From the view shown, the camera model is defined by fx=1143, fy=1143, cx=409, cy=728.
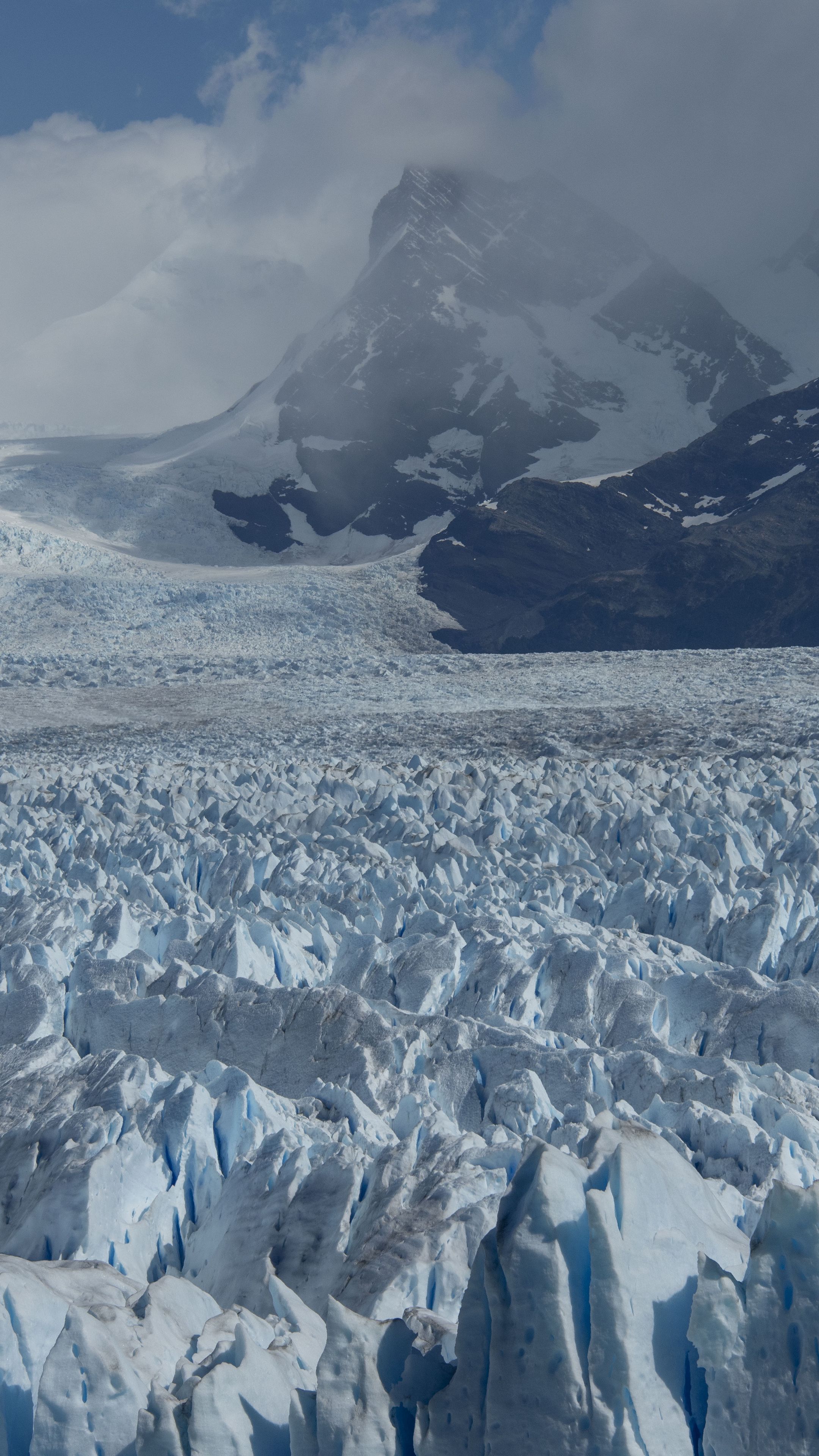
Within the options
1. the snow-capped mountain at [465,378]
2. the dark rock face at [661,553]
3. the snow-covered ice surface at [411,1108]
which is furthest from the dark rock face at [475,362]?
the snow-covered ice surface at [411,1108]

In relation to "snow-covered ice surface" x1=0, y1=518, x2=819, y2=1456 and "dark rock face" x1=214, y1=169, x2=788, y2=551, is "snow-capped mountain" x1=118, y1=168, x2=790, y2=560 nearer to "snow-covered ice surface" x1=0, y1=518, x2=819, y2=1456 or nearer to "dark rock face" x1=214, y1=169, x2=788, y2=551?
"dark rock face" x1=214, y1=169, x2=788, y2=551

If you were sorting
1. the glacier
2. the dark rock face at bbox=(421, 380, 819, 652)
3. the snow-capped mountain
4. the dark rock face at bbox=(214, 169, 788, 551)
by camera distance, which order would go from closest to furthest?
the glacier
the dark rock face at bbox=(421, 380, 819, 652)
the snow-capped mountain
the dark rock face at bbox=(214, 169, 788, 551)

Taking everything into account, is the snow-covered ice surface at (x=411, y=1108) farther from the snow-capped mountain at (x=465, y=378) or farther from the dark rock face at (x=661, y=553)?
the snow-capped mountain at (x=465, y=378)

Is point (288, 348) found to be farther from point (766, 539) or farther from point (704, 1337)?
point (704, 1337)

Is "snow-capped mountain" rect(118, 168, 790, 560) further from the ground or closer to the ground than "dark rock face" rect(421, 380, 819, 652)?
further from the ground

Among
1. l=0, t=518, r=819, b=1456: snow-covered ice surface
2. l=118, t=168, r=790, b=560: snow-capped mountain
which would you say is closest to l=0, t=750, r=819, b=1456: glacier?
l=0, t=518, r=819, b=1456: snow-covered ice surface

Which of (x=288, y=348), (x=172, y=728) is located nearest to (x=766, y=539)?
(x=172, y=728)
